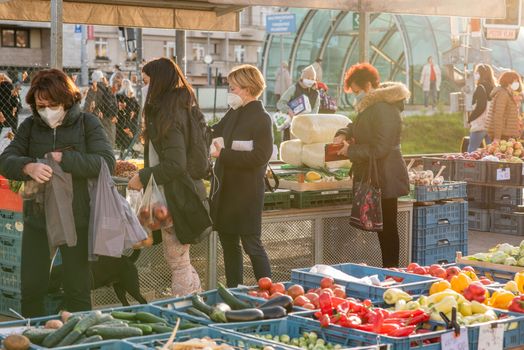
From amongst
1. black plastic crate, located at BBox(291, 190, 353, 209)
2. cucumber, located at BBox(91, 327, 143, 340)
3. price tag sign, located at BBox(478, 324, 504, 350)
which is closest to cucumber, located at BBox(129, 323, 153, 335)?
cucumber, located at BBox(91, 327, 143, 340)

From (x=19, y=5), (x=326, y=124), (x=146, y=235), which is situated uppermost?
(x=19, y=5)

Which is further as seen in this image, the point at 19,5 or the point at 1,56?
the point at 1,56

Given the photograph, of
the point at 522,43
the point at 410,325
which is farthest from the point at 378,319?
the point at 522,43

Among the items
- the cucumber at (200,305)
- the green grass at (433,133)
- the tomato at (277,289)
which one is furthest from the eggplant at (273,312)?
the green grass at (433,133)

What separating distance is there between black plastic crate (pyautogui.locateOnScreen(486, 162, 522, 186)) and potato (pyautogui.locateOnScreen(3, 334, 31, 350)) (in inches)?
370

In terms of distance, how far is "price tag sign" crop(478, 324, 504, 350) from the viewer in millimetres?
5285

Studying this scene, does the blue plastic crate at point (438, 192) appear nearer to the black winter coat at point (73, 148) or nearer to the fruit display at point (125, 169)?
the fruit display at point (125, 169)

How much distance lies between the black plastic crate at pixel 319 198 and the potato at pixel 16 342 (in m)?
4.57

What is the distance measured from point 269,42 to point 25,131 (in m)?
35.5

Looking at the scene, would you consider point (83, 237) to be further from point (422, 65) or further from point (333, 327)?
point (422, 65)

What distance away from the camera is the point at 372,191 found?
28.8 feet

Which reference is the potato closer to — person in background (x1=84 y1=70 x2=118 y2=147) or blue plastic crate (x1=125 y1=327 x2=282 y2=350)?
blue plastic crate (x1=125 y1=327 x2=282 y2=350)

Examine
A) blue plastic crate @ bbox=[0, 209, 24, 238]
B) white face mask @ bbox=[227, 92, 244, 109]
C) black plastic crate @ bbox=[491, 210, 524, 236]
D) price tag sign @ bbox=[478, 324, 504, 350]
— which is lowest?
black plastic crate @ bbox=[491, 210, 524, 236]

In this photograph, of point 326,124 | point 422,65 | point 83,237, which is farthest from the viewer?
point 422,65
